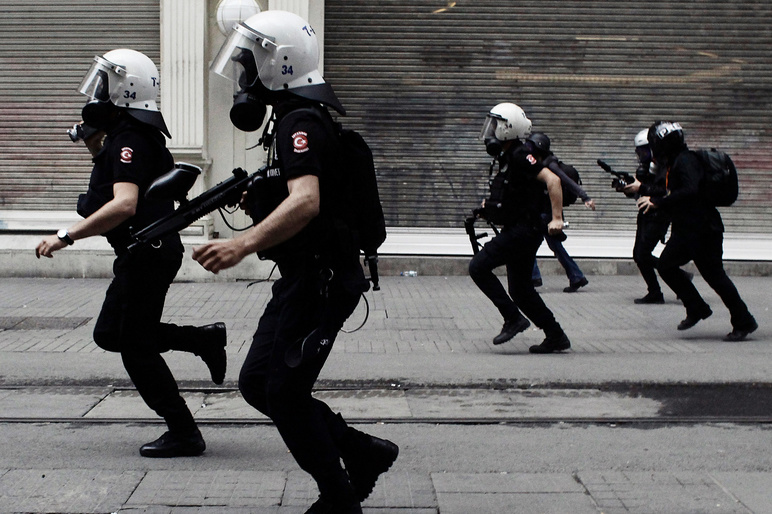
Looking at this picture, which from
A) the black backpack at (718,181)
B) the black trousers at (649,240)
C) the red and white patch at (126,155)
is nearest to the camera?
the red and white patch at (126,155)

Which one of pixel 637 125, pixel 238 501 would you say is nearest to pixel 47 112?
pixel 637 125

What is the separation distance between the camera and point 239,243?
11.0 feet

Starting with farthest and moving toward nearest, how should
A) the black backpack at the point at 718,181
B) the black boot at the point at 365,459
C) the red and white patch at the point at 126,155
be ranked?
the black backpack at the point at 718,181, the red and white patch at the point at 126,155, the black boot at the point at 365,459

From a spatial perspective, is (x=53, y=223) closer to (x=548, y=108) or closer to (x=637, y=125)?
(x=548, y=108)

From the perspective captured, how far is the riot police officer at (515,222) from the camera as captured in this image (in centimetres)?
755

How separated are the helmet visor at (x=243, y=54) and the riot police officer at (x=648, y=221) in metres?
6.47

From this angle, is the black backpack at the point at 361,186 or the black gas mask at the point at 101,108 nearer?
the black backpack at the point at 361,186

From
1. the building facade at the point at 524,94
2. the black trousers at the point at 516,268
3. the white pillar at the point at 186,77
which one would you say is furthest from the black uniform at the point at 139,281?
the building facade at the point at 524,94

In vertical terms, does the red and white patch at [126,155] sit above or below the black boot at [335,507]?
above

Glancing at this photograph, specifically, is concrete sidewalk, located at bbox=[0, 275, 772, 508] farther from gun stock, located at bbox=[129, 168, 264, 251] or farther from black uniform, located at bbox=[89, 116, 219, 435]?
gun stock, located at bbox=[129, 168, 264, 251]

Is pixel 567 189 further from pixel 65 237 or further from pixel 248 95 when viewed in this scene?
pixel 248 95

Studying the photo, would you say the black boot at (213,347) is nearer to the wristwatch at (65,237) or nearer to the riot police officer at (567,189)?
the wristwatch at (65,237)

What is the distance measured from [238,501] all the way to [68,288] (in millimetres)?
7813

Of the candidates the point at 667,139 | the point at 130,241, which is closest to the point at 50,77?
the point at 667,139
